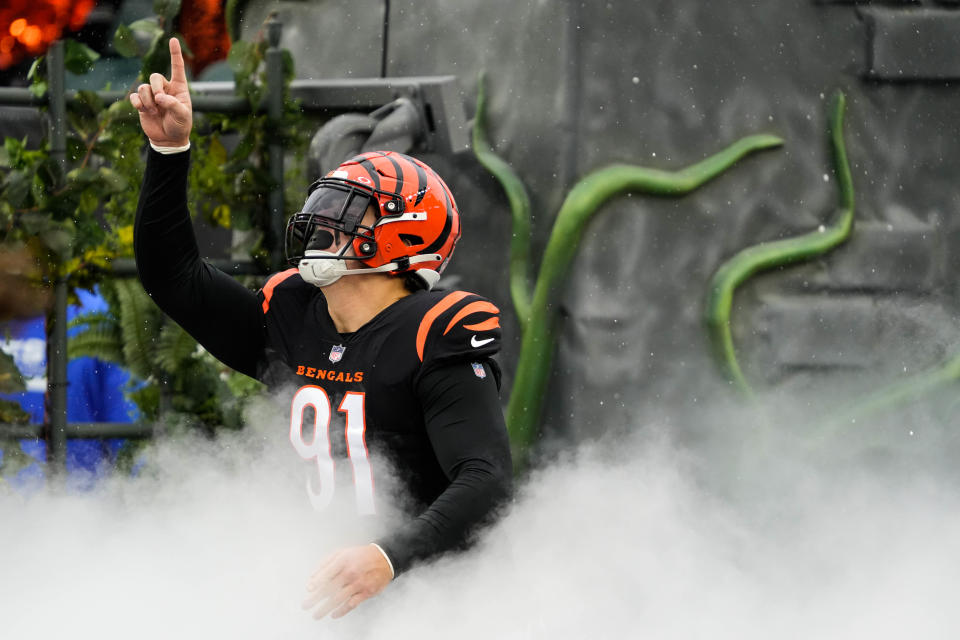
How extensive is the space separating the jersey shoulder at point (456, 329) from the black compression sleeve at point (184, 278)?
1.48 feet

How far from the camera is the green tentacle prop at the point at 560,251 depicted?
16.5ft

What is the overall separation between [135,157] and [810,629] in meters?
2.88

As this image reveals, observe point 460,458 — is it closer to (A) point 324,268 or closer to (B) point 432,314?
(B) point 432,314

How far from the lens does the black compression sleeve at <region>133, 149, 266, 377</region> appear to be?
297 centimetres

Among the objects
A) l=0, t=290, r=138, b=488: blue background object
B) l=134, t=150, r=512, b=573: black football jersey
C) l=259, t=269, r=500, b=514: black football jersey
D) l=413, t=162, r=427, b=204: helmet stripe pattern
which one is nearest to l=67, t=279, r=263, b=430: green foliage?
l=0, t=290, r=138, b=488: blue background object

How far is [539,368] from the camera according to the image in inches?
201

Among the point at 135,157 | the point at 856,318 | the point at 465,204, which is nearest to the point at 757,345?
the point at 856,318

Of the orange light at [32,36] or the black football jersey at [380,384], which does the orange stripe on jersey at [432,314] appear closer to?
the black football jersey at [380,384]

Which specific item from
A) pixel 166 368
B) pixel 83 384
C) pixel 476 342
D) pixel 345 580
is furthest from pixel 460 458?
pixel 83 384

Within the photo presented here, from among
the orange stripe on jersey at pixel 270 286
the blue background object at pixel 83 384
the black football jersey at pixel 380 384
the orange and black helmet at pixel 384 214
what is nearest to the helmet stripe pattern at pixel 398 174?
the orange and black helmet at pixel 384 214

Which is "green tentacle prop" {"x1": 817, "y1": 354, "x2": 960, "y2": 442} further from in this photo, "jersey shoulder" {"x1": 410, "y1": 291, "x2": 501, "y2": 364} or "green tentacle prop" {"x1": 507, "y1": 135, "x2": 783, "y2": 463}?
"jersey shoulder" {"x1": 410, "y1": 291, "x2": 501, "y2": 364}

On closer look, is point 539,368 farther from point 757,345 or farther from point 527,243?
point 757,345

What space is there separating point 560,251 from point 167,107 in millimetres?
2381

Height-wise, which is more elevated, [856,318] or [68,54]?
[68,54]
